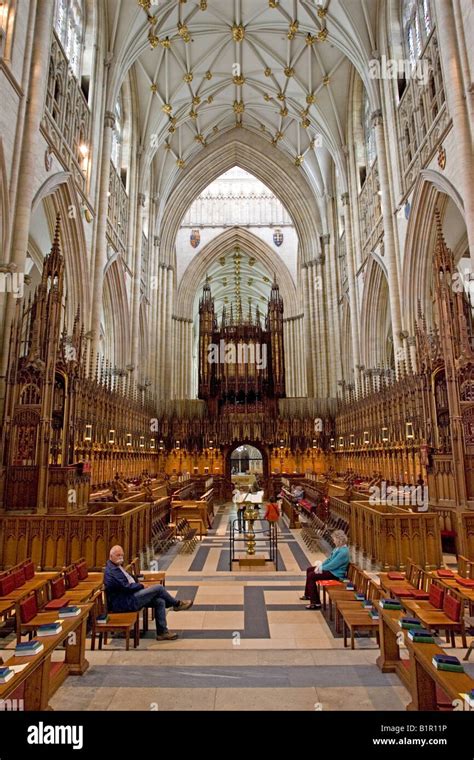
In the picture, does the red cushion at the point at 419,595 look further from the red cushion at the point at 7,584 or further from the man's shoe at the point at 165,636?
the red cushion at the point at 7,584

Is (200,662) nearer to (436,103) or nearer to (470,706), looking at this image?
(470,706)

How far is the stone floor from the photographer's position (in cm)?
342

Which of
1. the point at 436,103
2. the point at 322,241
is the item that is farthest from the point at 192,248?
the point at 436,103

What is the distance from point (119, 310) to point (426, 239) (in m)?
13.9

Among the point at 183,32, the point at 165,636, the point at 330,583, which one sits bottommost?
the point at 165,636

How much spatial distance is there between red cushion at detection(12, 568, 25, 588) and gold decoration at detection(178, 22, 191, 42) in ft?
80.3

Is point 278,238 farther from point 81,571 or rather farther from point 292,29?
point 81,571

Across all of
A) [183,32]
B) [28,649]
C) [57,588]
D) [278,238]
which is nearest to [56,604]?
[57,588]

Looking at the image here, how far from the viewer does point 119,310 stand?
21.8 meters

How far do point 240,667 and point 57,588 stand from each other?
2.10 metres

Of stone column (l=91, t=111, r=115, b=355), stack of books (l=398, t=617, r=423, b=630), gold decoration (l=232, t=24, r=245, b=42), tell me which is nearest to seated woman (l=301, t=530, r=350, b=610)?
stack of books (l=398, t=617, r=423, b=630)

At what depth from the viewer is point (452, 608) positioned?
4.21m

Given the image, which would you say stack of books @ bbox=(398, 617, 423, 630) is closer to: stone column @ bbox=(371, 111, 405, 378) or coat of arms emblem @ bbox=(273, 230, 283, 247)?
stone column @ bbox=(371, 111, 405, 378)

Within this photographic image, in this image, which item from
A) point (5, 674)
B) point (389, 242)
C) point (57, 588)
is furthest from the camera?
point (389, 242)
